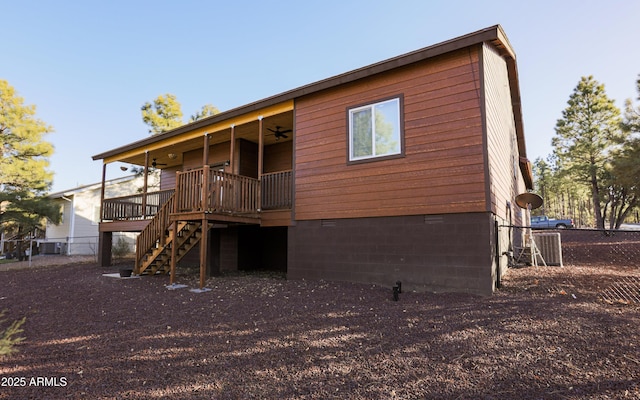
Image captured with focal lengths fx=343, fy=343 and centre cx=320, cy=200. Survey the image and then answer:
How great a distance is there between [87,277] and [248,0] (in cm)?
1132

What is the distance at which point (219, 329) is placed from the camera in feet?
14.6

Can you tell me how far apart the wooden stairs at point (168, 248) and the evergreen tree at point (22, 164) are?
31.1ft

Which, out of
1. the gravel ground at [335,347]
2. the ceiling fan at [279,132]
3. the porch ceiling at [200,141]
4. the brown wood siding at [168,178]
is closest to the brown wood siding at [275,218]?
the gravel ground at [335,347]

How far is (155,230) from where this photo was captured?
9.19 m

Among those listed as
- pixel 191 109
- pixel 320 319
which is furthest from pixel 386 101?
pixel 191 109

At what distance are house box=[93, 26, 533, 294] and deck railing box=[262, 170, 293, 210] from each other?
31mm

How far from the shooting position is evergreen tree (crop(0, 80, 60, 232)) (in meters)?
15.0

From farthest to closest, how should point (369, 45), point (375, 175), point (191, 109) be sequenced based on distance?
point (191, 109)
point (369, 45)
point (375, 175)

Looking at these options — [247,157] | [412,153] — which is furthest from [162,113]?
[412,153]

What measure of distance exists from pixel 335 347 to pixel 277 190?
5.58 metres

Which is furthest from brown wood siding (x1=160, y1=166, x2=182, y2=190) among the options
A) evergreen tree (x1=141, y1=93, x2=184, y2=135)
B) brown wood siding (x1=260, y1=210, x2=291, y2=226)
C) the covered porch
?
evergreen tree (x1=141, y1=93, x2=184, y2=135)

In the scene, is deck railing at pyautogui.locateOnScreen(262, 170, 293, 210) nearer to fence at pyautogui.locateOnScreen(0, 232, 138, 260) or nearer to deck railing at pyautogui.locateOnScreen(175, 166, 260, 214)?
deck railing at pyautogui.locateOnScreen(175, 166, 260, 214)

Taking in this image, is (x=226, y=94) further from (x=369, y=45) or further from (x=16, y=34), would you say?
(x=369, y=45)

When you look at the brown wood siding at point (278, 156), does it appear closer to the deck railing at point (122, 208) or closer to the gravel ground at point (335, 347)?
the deck railing at point (122, 208)
